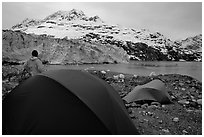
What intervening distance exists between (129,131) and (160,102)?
2996 millimetres

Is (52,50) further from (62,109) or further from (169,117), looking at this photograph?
(62,109)

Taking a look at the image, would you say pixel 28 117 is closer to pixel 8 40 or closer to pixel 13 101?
pixel 13 101

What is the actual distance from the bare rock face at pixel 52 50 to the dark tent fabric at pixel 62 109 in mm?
29661

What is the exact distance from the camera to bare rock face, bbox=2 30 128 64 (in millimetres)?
33584

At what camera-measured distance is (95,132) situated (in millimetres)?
3369

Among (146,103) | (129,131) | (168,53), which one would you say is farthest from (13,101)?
(168,53)

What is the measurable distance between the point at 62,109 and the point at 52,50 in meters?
33.6

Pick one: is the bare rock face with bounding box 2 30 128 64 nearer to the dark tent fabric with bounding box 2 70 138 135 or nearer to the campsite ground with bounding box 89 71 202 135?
the campsite ground with bounding box 89 71 202 135

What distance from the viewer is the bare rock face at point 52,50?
33584mm

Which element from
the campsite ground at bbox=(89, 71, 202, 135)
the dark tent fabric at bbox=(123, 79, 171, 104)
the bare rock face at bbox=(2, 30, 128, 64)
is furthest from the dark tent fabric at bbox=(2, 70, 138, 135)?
the bare rock face at bbox=(2, 30, 128, 64)

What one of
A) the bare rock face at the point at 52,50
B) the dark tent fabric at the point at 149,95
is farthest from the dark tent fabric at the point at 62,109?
the bare rock face at the point at 52,50

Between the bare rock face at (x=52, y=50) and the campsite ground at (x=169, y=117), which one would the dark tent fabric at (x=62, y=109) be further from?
the bare rock face at (x=52, y=50)

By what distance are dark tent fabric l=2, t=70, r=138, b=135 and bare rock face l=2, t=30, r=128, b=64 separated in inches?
1168

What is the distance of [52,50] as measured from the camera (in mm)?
36125
